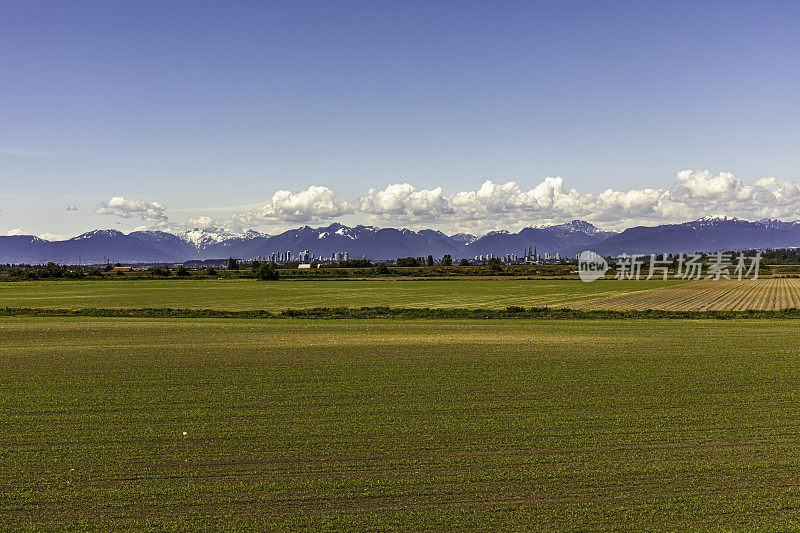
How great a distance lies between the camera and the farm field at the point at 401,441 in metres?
8.58

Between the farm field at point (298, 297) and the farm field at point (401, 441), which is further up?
the farm field at point (401, 441)

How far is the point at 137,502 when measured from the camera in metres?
8.85

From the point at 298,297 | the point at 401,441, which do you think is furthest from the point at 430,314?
the point at 401,441

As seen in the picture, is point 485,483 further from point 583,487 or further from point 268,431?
point 268,431

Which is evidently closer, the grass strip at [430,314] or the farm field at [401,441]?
the farm field at [401,441]

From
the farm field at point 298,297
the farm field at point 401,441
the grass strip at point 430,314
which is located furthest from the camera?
the farm field at point 298,297

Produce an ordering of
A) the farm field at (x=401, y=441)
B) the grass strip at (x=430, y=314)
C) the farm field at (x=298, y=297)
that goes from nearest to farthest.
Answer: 1. the farm field at (x=401, y=441)
2. the grass strip at (x=430, y=314)
3. the farm field at (x=298, y=297)

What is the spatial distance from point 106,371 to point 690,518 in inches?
746

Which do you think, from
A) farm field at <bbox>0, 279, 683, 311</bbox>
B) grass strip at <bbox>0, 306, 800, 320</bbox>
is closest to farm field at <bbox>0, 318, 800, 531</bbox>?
grass strip at <bbox>0, 306, 800, 320</bbox>

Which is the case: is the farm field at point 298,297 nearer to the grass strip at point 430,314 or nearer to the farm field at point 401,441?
the grass strip at point 430,314

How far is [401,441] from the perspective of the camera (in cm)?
1165

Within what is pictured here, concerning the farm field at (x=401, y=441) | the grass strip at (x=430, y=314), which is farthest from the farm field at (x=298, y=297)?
the farm field at (x=401, y=441)

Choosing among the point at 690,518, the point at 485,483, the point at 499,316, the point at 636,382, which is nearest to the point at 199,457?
the point at 485,483

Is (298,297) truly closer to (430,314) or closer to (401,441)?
(430,314)
